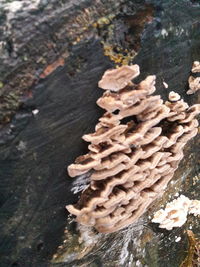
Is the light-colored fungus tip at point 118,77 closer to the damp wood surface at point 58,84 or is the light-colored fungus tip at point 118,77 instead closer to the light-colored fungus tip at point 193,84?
the damp wood surface at point 58,84

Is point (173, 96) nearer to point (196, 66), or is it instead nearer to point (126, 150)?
point (196, 66)

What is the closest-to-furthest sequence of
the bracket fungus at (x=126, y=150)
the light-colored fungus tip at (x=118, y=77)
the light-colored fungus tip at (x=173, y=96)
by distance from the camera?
the light-colored fungus tip at (x=118, y=77) < the bracket fungus at (x=126, y=150) < the light-colored fungus tip at (x=173, y=96)

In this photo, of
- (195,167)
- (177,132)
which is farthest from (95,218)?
(195,167)

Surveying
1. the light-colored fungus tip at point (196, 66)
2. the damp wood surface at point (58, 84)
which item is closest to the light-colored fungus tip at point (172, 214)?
the damp wood surface at point (58, 84)

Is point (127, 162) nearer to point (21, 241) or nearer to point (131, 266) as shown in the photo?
point (21, 241)

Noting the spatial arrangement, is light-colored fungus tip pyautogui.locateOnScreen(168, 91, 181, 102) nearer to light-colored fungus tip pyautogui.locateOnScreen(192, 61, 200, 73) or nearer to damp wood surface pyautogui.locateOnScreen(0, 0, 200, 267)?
damp wood surface pyautogui.locateOnScreen(0, 0, 200, 267)

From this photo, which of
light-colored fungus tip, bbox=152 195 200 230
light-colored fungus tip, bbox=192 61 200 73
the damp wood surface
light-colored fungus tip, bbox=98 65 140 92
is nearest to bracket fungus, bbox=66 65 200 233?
light-colored fungus tip, bbox=98 65 140 92

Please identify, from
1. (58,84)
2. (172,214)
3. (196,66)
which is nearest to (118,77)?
(58,84)
